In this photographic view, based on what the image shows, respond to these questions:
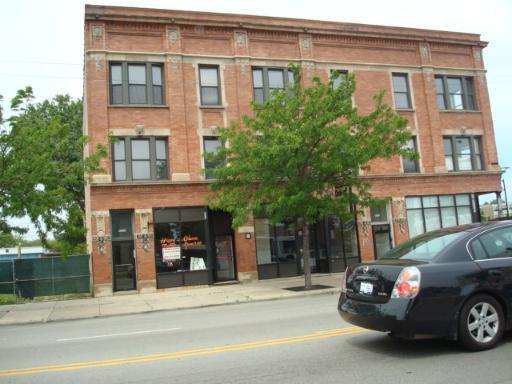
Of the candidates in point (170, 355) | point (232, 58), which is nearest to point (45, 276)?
point (232, 58)

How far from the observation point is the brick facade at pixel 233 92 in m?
20.6

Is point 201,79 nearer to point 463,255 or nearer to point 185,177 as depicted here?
point 185,177

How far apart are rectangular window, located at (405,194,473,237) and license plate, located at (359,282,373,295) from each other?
19.2m

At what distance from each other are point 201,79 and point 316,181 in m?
8.47

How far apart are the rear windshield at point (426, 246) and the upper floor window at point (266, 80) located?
16.8m

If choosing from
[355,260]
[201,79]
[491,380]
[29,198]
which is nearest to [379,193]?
[355,260]

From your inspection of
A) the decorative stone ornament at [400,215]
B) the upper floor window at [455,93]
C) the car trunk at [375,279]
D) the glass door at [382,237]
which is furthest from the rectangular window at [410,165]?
the car trunk at [375,279]

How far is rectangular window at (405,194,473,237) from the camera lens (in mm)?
25141

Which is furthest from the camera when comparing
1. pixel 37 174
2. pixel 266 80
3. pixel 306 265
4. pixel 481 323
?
pixel 266 80

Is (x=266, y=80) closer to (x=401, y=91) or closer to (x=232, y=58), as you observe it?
(x=232, y=58)

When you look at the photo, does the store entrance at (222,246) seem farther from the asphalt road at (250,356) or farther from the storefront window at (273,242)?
the asphalt road at (250,356)

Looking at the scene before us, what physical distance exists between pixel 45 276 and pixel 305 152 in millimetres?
11729

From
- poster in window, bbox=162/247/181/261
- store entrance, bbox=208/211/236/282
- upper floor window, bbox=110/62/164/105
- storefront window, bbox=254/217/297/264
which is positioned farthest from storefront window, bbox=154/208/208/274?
upper floor window, bbox=110/62/164/105

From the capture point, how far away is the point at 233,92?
22.8m
